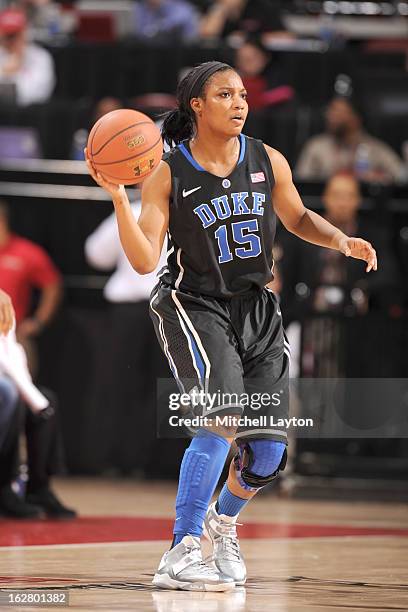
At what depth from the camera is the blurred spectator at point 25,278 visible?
9570 millimetres

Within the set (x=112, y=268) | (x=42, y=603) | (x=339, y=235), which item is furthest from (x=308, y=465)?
(x=42, y=603)

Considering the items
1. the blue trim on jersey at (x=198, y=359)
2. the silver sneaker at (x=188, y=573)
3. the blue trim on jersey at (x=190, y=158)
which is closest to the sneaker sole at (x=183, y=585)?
the silver sneaker at (x=188, y=573)

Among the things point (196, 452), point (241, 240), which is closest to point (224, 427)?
point (196, 452)

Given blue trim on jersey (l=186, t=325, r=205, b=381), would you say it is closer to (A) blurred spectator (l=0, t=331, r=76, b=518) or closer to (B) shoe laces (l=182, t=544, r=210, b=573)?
(B) shoe laces (l=182, t=544, r=210, b=573)

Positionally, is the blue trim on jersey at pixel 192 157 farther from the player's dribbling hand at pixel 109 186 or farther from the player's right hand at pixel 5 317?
the player's right hand at pixel 5 317

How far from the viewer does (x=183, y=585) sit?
14.9 ft

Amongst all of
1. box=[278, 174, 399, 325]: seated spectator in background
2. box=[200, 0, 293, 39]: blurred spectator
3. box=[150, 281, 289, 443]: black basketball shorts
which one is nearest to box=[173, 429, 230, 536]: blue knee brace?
box=[150, 281, 289, 443]: black basketball shorts

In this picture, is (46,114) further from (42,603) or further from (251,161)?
(42,603)

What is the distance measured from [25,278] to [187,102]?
192 inches

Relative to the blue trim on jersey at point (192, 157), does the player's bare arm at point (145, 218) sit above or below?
below

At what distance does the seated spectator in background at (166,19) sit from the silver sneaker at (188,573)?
335 inches

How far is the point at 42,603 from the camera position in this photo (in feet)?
13.0

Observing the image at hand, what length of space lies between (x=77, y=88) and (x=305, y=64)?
2163 mm

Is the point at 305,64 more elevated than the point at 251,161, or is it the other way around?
the point at 305,64
